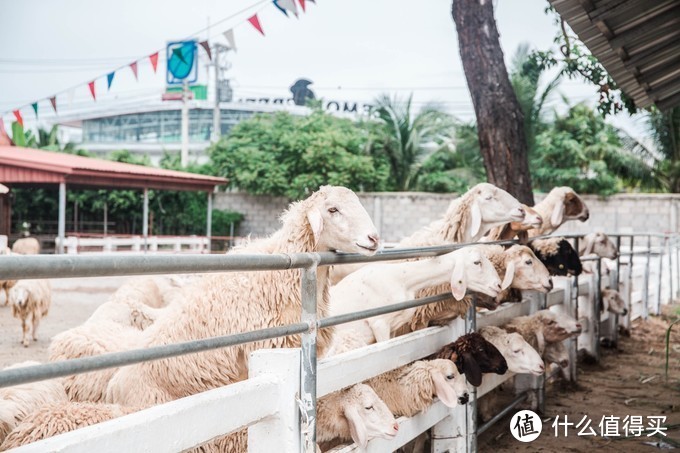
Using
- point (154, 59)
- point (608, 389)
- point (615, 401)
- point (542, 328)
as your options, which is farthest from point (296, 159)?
point (542, 328)

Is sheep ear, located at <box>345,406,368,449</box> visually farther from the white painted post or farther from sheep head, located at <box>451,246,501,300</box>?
sheep head, located at <box>451,246,501,300</box>

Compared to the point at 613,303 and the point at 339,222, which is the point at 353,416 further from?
the point at 613,303

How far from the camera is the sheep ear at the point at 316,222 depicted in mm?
3380

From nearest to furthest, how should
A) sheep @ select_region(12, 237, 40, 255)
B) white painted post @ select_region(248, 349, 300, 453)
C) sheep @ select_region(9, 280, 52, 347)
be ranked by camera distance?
white painted post @ select_region(248, 349, 300, 453)
sheep @ select_region(9, 280, 52, 347)
sheep @ select_region(12, 237, 40, 255)

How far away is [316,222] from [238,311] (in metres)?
0.57

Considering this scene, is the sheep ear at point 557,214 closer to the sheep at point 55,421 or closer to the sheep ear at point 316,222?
the sheep ear at point 316,222

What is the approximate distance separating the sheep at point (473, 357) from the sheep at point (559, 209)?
283cm

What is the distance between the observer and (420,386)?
360 cm

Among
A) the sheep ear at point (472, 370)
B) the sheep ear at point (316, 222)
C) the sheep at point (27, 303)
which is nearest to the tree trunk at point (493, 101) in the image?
the sheep ear at point (472, 370)

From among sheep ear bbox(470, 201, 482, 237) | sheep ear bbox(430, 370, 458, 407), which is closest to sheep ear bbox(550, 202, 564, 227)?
sheep ear bbox(470, 201, 482, 237)

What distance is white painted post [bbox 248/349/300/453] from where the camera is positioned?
7.07ft

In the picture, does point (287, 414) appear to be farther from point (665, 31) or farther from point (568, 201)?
point (568, 201)

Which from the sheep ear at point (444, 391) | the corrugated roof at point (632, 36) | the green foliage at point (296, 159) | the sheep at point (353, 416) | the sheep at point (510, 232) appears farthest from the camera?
the green foliage at point (296, 159)

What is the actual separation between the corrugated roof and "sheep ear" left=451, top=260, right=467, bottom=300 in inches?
64.7
